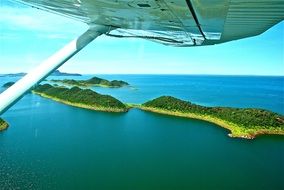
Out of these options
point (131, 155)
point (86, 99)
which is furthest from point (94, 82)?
point (131, 155)

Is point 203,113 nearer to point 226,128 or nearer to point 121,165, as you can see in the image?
point 226,128

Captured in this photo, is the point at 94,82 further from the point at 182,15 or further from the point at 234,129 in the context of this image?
the point at 182,15

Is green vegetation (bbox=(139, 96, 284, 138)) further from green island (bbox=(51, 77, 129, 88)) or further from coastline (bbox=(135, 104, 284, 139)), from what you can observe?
green island (bbox=(51, 77, 129, 88))

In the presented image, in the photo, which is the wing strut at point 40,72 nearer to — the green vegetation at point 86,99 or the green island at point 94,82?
the green vegetation at point 86,99

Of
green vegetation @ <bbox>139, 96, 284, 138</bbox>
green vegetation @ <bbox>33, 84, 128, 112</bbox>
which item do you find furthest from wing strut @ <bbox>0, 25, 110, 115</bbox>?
green vegetation @ <bbox>33, 84, 128, 112</bbox>

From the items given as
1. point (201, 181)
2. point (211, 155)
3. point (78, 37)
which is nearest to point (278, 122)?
point (211, 155)

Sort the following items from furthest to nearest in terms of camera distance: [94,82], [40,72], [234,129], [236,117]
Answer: [94,82]
[236,117]
[234,129]
[40,72]

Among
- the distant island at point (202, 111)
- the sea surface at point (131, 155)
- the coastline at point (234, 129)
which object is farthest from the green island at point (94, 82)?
the coastline at point (234, 129)
